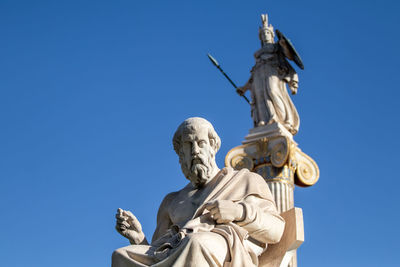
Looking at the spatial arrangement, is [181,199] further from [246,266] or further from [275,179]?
[275,179]

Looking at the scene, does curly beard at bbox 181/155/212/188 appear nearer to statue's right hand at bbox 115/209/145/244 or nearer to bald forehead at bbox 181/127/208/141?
bald forehead at bbox 181/127/208/141

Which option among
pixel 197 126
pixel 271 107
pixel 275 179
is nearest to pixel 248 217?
pixel 197 126

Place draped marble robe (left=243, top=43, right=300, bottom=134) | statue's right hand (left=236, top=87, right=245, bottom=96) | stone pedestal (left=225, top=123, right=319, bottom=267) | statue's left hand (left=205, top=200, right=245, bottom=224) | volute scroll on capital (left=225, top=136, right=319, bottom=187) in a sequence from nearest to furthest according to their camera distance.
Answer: statue's left hand (left=205, top=200, right=245, bottom=224) → stone pedestal (left=225, top=123, right=319, bottom=267) → volute scroll on capital (left=225, top=136, right=319, bottom=187) → draped marble robe (left=243, top=43, right=300, bottom=134) → statue's right hand (left=236, top=87, right=245, bottom=96)

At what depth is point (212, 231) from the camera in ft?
14.9

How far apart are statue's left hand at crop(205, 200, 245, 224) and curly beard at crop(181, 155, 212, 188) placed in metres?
0.53

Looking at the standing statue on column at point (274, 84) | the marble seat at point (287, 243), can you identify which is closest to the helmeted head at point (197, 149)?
the marble seat at point (287, 243)

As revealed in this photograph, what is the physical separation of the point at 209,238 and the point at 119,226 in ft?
3.61

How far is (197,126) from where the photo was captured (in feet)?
16.7

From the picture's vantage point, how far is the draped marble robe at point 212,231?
4246mm

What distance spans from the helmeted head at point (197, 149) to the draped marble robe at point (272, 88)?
8.23 meters

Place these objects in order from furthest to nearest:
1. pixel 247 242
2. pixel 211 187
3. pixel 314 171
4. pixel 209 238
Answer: pixel 314 171
pixel 211 187
pixel 247 242
pixel 209 238

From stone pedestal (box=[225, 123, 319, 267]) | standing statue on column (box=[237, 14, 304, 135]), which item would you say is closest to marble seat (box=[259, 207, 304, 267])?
stone pedestal (box=[225, 123, 319, 267])

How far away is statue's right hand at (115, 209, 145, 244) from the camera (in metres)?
5.06

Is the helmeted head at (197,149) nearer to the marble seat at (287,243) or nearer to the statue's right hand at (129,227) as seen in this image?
the statue's right hand at (129,227)
